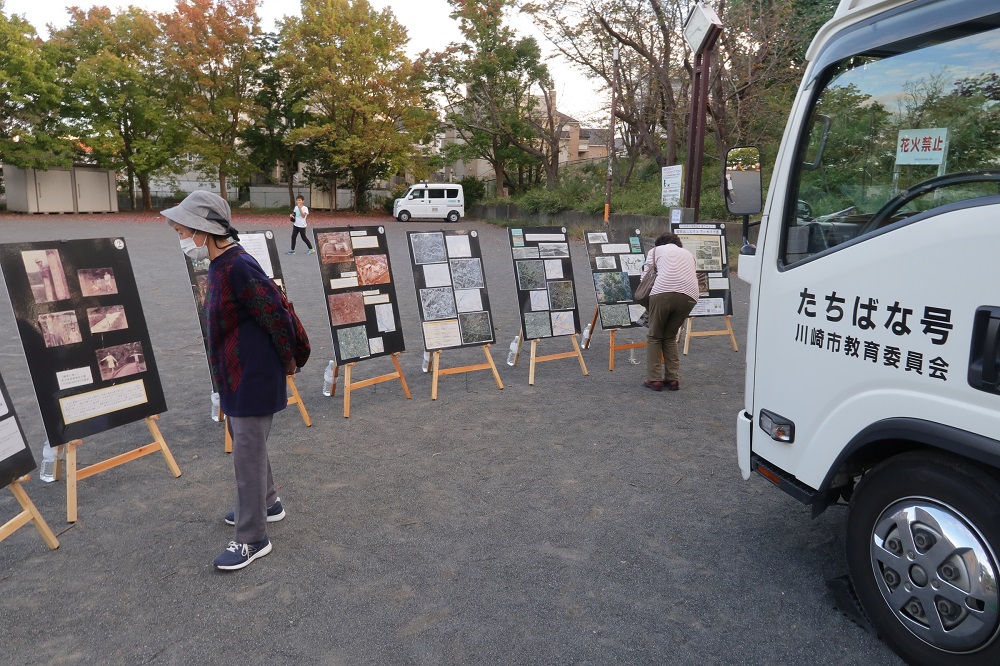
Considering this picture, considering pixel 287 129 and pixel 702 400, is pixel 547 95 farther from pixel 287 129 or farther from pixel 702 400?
pixel 702 400

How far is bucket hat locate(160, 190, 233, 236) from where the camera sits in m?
3.26

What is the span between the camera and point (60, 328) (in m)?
4.19

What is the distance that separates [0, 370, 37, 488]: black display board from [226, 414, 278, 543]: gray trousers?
114 cm

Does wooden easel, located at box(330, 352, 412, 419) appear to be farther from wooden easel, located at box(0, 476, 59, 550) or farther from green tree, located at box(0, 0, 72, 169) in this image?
green tree, located at box(0, 0, 72, 169)

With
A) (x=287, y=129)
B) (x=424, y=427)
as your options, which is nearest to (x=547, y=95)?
(x=287, y=129)

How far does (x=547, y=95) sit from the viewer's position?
32688 mm

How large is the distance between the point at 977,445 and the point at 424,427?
4164mm

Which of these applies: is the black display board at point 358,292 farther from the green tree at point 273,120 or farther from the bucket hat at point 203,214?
the green tree at point 273,120

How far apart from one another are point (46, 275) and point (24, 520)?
1506 millimetres

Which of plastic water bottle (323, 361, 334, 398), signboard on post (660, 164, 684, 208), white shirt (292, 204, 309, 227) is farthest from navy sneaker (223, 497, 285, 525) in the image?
white shirt (292, 204, 309, 227)

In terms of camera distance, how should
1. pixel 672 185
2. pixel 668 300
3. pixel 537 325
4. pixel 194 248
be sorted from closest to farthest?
pixel 194 248 → pixel 668 300 → pixel 537 325 → pixel 672 185

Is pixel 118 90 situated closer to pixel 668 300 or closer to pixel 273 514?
pixel 668 300

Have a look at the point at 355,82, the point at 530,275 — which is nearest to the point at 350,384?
the point at 530,275

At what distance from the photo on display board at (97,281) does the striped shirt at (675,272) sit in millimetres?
4547
